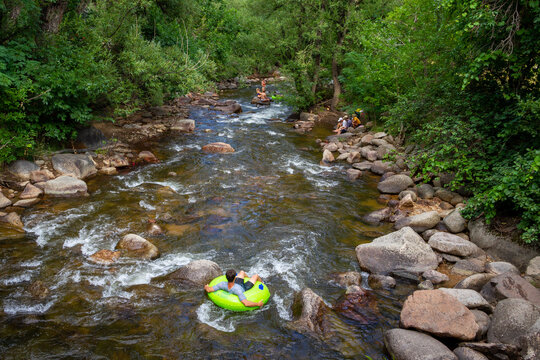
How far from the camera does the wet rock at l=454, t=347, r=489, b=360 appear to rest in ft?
17.3

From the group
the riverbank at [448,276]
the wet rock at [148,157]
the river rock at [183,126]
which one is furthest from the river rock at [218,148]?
the riverbank at [448,276]

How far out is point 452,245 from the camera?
27.8 ft

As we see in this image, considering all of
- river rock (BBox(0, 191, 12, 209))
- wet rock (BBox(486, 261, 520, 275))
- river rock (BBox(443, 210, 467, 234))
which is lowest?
river rock (BBox(0, 191, 12, 209))

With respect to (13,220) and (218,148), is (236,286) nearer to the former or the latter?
Answer: (13,220)

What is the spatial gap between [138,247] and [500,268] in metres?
8.18

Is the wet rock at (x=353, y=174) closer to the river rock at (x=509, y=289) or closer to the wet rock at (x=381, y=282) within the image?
the wet rock at (x=381, y=282)

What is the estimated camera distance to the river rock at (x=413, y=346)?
5.32 m

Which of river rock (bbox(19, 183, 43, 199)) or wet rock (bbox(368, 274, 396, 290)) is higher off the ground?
river rock (bbox(19, 183, 43, 199))

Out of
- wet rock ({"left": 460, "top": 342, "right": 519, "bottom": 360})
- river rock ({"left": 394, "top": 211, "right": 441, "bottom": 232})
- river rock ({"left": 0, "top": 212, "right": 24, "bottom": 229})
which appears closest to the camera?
wet rock ({"left": 460, "top": 342, "right": 519, "bottom": 360})

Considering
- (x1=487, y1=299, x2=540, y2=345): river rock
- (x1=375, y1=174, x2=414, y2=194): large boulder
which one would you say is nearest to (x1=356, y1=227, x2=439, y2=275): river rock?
(x1=487, y1=299, x2=540, y2=345): river rock

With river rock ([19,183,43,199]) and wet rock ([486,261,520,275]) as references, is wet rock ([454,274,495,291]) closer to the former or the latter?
wet rock ([486,261,520,275])

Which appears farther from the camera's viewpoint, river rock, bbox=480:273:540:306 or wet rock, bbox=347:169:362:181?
wet rock, bbox=347:169:362:181

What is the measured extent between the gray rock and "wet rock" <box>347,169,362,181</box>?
2.64 m

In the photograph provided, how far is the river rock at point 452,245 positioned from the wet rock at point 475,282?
1041 mm
